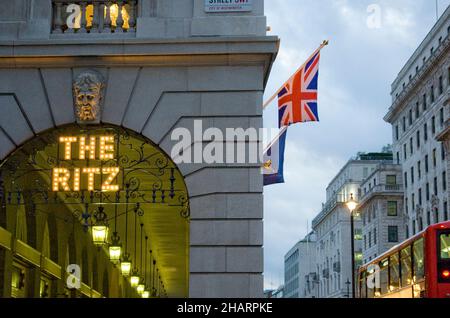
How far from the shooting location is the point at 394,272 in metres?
31.3

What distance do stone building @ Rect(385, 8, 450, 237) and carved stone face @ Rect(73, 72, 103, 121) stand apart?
64.8 meters

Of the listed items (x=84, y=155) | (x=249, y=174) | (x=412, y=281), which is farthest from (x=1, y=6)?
(x=412, y=281)

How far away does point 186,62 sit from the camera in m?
18.4

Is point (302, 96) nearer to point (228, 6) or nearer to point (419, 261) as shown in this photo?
point (228, 6)

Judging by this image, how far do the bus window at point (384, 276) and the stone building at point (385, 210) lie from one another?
251 ft

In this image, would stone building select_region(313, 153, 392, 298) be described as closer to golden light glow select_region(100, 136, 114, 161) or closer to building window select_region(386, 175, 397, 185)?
building window select_region(386, 175, 397, 185)

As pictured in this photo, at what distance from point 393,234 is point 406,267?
82.7m

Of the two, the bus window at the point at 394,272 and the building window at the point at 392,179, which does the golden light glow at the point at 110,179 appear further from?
the building window at the point at 392,179

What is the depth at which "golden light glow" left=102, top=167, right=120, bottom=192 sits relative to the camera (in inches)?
710

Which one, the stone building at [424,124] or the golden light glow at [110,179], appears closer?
the golden light glow at [110,179]

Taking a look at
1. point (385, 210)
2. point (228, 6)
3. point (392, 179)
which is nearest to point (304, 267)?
point (385, 210)

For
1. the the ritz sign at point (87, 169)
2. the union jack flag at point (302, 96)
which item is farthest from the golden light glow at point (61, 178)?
the union jack flag at point (302, 96)

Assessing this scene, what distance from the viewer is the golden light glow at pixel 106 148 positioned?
18.4m
